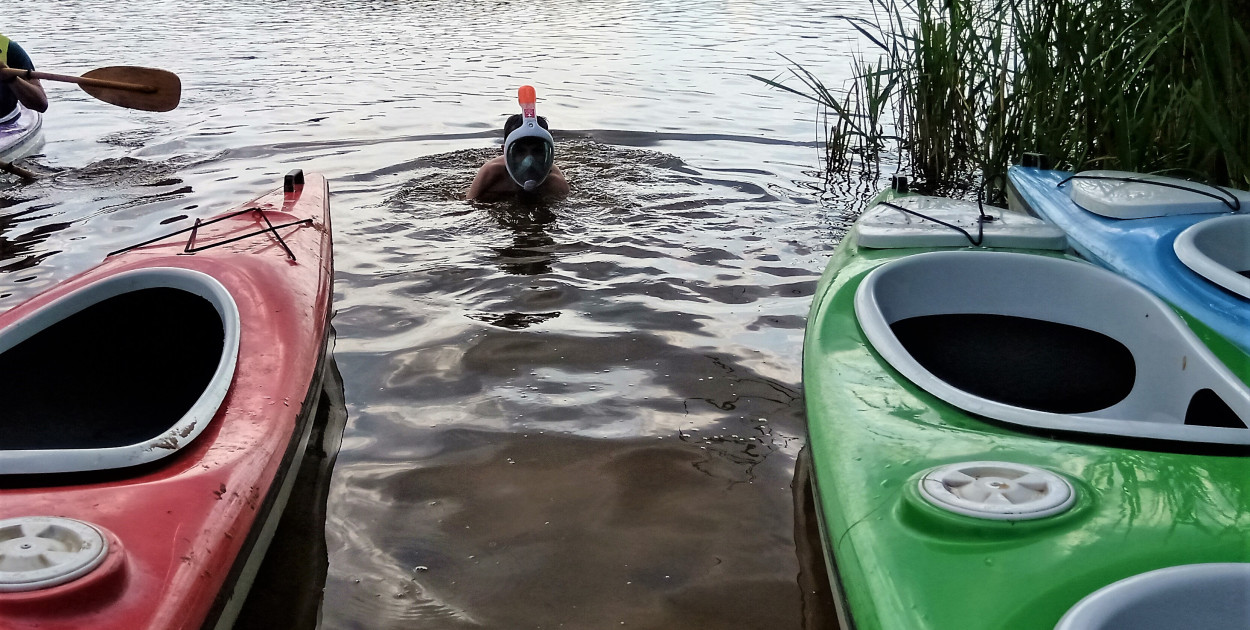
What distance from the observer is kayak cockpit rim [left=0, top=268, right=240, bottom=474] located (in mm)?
2387

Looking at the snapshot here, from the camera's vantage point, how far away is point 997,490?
1591mm

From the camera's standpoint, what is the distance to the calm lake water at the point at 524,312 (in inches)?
88.7

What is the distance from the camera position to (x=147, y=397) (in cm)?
268

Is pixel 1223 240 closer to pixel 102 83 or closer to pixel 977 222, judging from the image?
pixel 977 222

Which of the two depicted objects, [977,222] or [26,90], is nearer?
[977,222]

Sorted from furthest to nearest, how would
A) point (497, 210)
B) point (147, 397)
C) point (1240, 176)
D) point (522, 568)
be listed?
1. point (497, 210)
2. point (1240, 176)
3. point (147, 397)
4. point (522, 568)

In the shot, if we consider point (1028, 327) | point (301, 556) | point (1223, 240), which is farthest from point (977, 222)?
point (301, 556)

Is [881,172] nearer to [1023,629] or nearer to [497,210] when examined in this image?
[497,210]

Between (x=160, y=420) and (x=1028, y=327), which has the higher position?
(x=1028, y=327)

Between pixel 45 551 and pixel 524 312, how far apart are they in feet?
7.70

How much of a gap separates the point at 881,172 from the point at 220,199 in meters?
3.75

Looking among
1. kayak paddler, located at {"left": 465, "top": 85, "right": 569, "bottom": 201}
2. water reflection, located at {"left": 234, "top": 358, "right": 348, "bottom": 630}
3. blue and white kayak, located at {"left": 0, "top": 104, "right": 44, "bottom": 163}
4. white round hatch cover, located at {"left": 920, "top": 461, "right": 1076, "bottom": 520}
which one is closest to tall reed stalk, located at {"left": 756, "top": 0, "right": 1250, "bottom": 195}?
kayak paddler, located at {"left": 465, "top": 85, "right": 569, "bottom": 201}

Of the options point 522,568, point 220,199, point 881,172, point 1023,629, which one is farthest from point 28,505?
point 881,172

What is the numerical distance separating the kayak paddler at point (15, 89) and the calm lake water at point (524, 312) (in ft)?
1.16
